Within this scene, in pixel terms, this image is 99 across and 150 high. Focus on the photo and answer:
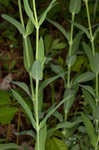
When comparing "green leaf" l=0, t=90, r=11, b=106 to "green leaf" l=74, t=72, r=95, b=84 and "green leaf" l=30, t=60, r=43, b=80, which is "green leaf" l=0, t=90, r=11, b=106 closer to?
"green leaf" l=74, t=72, r=95, b=84

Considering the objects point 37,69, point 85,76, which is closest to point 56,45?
point 85,76

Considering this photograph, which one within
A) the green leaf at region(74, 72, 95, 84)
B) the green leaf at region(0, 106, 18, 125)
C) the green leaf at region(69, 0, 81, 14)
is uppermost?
the green leaf at region(69, 0, 81, 14)

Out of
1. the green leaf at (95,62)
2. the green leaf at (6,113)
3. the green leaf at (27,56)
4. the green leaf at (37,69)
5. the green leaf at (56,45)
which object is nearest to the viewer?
the green leaf at (37,69)

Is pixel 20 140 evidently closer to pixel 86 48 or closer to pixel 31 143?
pixel 31 143

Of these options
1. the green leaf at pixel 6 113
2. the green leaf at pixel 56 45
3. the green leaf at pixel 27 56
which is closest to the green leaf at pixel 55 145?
the green leaf at pixel 6 113

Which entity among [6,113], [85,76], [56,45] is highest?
[56,45]

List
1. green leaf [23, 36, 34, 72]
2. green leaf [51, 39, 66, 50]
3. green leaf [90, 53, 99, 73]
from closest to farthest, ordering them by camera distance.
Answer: green leaf [23, 36, 34, 72]
green leaf [90, 53, 99, 73]
green leaf [51, 39, 66, 50]

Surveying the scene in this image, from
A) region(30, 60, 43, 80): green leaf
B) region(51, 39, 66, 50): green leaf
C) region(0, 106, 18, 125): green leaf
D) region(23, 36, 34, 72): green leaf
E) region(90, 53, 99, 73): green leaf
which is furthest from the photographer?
region(51, 39, 66, 50): green leaf

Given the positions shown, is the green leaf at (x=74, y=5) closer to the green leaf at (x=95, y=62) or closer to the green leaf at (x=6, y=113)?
the green leaf at (x=95, y=62)

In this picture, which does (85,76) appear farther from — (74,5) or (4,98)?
(4,98)

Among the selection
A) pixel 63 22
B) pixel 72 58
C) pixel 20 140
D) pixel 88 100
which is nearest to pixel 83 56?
pixel 63 22

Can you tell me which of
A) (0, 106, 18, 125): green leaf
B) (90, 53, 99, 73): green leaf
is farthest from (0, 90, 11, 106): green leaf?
(90, 53, 99, 73): green leaf

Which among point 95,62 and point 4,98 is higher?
point 95,62

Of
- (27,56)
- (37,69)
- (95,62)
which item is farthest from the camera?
(95,62)
